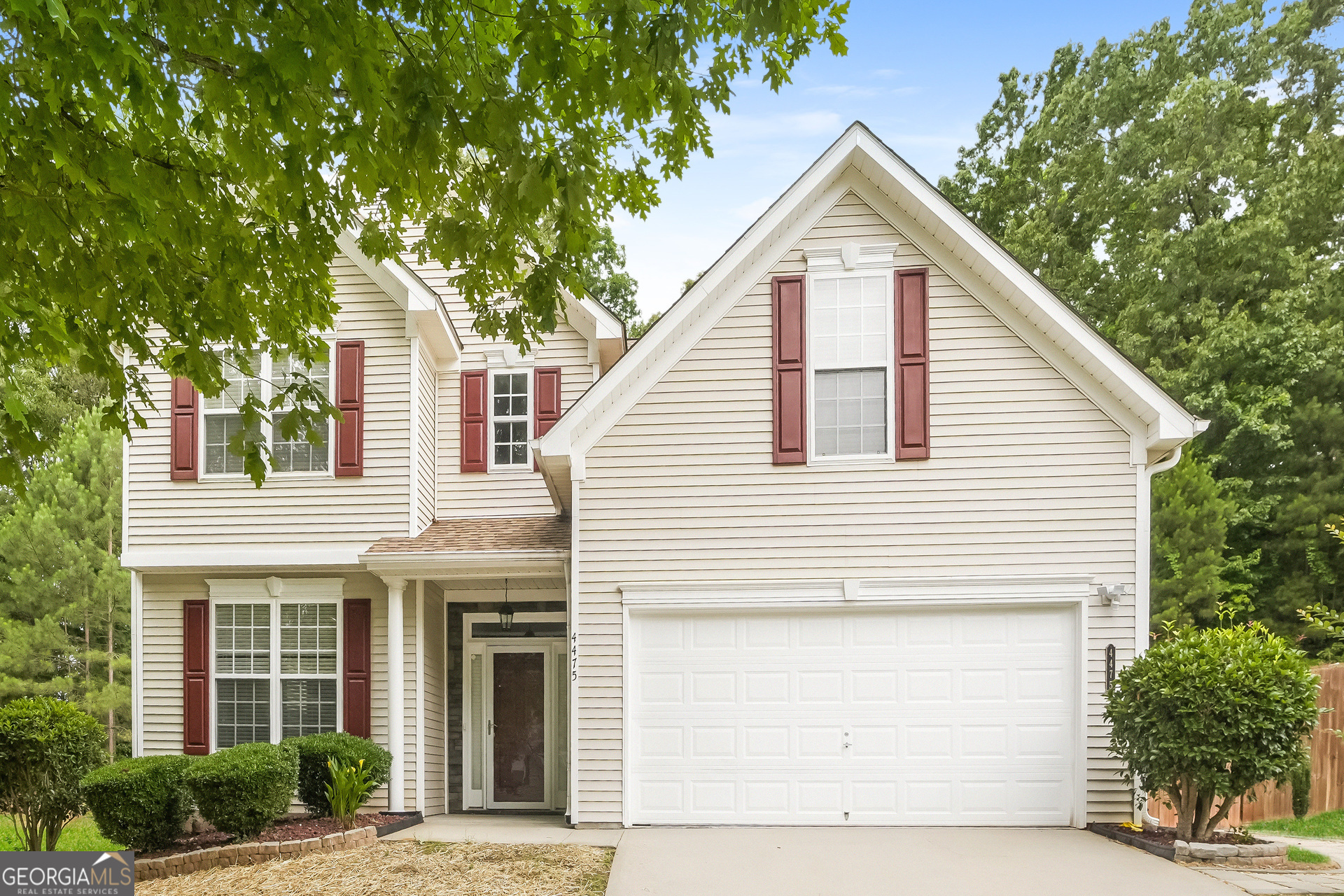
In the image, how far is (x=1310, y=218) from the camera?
858 inches

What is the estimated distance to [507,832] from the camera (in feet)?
32.1

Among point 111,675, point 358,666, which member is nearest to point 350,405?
point 358,666

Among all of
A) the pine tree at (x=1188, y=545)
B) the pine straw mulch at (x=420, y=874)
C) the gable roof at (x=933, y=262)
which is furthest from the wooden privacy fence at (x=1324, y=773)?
the pine straw mulch at (x=420, y=874)

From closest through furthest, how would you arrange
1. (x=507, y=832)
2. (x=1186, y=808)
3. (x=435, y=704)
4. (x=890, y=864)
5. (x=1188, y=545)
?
(x=890, y=864) < (x=1186, y=808) < (x=507, y=832) < (x=435, y=704) < (x=1188, y=545)

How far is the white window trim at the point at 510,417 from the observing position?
508 inches

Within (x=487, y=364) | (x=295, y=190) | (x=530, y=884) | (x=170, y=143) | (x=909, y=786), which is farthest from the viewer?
(x=487, y=364)

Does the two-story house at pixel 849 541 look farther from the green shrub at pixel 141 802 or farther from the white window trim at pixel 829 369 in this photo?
the green shrub at pixel 141 802

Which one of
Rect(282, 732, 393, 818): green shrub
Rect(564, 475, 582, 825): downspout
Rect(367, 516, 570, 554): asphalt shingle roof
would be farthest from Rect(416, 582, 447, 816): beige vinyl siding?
Rect(564, 475, 582, 825): downspout

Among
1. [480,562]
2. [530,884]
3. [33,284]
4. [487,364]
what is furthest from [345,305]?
[530,884]

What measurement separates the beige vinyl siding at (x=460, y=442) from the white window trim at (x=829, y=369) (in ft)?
12.1

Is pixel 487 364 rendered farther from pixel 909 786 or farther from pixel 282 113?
pixel 282 113

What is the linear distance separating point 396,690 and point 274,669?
1.66m

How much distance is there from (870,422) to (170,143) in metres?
6.78

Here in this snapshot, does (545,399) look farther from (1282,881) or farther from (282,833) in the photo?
(1282,881)
